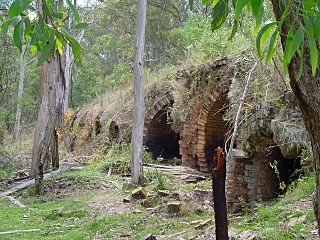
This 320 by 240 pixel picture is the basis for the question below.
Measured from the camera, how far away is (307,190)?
562cm

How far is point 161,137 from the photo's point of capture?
15.8 m

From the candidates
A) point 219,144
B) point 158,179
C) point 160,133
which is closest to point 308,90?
point 158,179

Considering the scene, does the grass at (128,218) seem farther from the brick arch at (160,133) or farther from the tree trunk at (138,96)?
the brick arch at (160,133)

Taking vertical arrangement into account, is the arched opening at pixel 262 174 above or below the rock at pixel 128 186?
above

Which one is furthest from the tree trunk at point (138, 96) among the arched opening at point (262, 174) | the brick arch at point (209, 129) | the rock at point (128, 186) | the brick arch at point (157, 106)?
the brick arch at point (157, 106)

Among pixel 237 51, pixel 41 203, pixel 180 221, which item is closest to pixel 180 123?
pixel 237 51

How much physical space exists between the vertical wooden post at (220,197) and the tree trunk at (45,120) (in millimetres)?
6960

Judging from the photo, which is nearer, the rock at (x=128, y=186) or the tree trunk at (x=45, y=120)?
the rock at (x=128, y=186)

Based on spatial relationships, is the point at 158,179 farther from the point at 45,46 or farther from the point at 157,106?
the point at 45,46

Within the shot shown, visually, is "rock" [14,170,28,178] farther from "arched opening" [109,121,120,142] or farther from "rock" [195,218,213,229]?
"rock" [195,218,213,229]

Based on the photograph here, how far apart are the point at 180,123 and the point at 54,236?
23.9 feet

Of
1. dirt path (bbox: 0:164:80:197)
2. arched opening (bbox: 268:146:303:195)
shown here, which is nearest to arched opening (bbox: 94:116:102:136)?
dirt path (bbox: 0:164:80:197)

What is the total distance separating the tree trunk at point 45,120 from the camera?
9875 millimetres

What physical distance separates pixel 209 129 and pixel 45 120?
4509 millimetres
